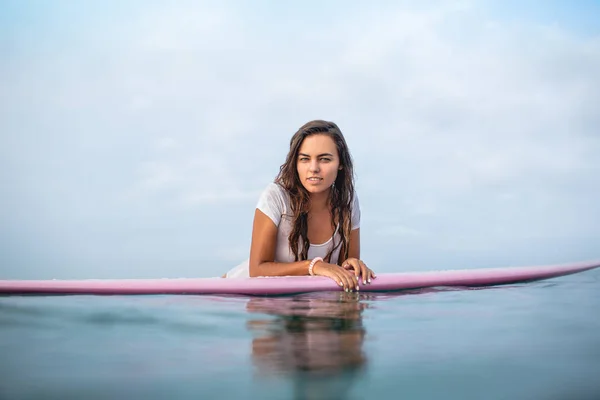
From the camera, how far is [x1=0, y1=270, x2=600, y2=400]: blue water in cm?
85

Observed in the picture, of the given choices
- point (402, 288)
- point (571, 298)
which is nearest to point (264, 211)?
point (402, 288)

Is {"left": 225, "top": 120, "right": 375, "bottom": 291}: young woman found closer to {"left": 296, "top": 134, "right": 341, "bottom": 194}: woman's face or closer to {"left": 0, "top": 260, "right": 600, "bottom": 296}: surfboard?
{"left": 296, "top": 134, "right": 341, "bottom": 194}: woman's face

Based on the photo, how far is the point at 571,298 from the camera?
206 centimetres

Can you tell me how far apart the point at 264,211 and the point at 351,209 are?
0.46m

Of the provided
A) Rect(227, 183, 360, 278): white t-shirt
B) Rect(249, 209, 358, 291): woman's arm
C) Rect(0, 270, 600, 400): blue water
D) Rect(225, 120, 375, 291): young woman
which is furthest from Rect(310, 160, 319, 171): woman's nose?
Rect(0, 270, 600, 400): blue water

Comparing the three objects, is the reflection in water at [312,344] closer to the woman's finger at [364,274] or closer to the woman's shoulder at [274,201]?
the woman's finger at [364,274]

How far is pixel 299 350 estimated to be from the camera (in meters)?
1.07

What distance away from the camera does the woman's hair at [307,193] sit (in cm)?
254

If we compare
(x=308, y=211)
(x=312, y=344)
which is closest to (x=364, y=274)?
(x=308, y=211)

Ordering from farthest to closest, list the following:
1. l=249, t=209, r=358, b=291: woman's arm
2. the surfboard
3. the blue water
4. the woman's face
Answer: the woman's face < l=249, t=209, r=358, b=291: woman's arm < the surfboard < the blue water

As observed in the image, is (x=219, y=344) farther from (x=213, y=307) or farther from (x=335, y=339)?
(x=213, y=307)

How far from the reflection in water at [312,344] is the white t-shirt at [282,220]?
27.7 inches

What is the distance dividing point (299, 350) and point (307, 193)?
155 centimetres

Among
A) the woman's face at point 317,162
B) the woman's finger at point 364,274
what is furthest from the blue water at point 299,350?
the woman's face at point 317,162
